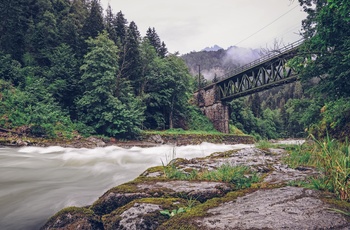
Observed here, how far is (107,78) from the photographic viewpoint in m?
22.6

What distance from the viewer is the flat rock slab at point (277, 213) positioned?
2.03 metres

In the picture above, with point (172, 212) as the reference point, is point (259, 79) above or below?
above

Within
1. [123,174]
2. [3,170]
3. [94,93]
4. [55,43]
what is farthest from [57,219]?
[55,43]

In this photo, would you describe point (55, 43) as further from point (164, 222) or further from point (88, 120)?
point (164, 222)

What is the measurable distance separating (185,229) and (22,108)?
20557mm

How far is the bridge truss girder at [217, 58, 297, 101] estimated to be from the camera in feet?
83.0

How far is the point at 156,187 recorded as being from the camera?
11.6 ft

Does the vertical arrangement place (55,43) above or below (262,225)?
above

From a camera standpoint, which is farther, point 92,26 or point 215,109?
point 215,109

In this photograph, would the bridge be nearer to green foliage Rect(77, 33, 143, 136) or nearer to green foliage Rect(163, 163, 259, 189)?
green foliage Rect(77, 33, 143, 136)

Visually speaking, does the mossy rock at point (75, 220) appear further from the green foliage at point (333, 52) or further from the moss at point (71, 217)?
the green foliage at point (333, 52)

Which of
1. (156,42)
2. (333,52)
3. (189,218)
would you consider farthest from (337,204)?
(156,42)

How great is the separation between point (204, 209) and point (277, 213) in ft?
2.55

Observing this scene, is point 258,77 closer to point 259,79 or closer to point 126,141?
point 259,79
